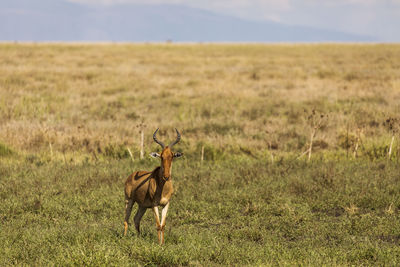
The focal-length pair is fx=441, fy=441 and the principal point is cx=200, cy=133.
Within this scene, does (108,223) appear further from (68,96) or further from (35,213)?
(68,96)

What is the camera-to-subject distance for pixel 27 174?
10.9m

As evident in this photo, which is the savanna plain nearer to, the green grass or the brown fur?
the green grass

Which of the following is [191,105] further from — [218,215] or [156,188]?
[156,188]

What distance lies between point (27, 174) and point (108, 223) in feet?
13.4

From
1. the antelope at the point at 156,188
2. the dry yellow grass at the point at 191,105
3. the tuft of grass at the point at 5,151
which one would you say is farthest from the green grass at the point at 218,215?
the dry yellow grass at the point at 191,105

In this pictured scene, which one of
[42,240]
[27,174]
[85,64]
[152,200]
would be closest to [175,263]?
[152,200]

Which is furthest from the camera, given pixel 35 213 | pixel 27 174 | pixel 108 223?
pixel 27 174

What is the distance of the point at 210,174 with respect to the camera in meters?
11.0

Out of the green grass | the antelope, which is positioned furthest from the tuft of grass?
the antelope

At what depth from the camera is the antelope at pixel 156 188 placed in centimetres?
591

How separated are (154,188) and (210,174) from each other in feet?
15.3

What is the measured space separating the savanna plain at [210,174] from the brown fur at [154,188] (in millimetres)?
462

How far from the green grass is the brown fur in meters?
0.45

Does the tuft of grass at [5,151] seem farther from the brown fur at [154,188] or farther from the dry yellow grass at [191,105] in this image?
the brown fur at [154,188]
